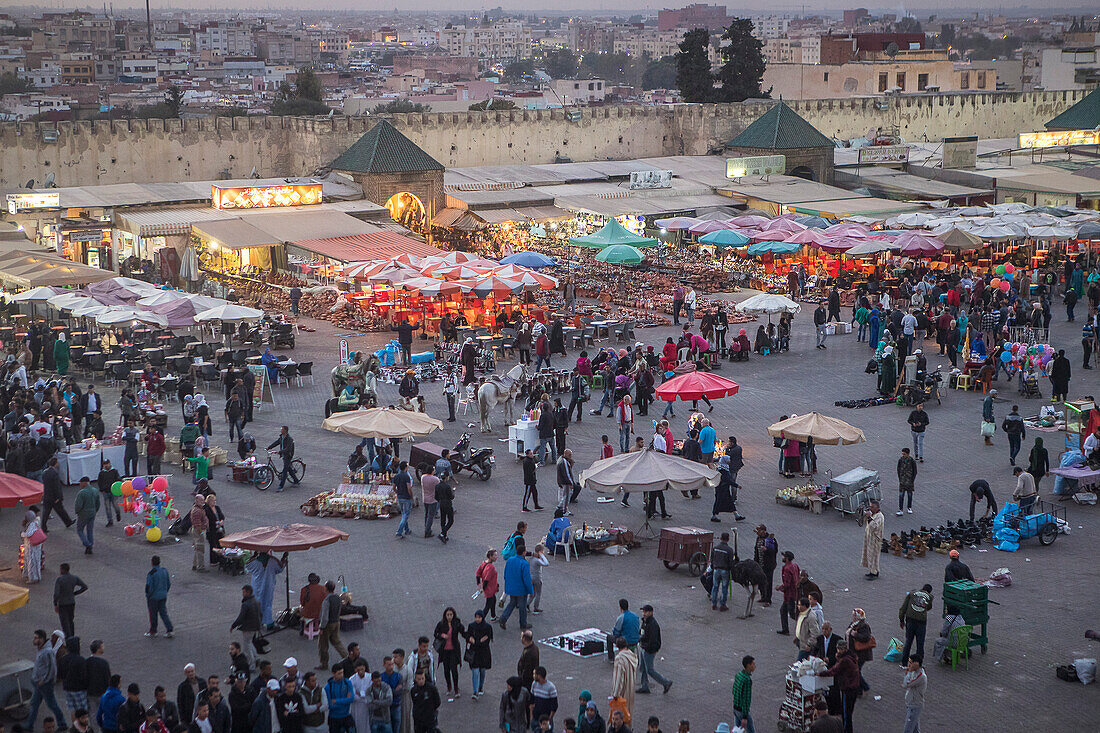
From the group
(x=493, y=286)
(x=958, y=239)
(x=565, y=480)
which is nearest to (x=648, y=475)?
(x=565, y=480)

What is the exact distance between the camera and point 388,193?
38.3 m

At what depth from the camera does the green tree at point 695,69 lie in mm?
56969

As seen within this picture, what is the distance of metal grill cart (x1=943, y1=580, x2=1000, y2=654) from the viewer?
38.6 ft

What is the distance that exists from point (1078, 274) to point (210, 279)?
67.8 ft

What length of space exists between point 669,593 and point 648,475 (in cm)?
165

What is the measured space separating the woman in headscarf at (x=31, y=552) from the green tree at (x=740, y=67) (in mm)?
48275

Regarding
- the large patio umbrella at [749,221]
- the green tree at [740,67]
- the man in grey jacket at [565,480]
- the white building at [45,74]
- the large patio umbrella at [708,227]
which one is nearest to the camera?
the man in grey jacket at [565,480]

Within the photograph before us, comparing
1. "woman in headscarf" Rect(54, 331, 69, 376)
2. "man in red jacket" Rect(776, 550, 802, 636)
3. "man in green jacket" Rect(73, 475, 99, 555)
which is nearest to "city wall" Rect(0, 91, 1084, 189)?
"woman in headscarf" Rect(54, 331, 69, 376)

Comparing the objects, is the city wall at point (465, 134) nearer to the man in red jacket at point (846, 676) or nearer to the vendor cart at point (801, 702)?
the vendor cart at point (801, 702)

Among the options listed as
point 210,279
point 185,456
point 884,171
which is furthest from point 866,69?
point 185,456

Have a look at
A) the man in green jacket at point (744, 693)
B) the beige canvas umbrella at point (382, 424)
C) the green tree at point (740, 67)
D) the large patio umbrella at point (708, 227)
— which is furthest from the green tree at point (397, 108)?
the man in green jacket at point (744, 693)

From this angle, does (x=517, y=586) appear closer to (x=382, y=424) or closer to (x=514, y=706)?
(x=514, y=706)

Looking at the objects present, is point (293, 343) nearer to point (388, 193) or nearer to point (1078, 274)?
point (388, 193)

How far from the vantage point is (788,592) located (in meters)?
12.3
